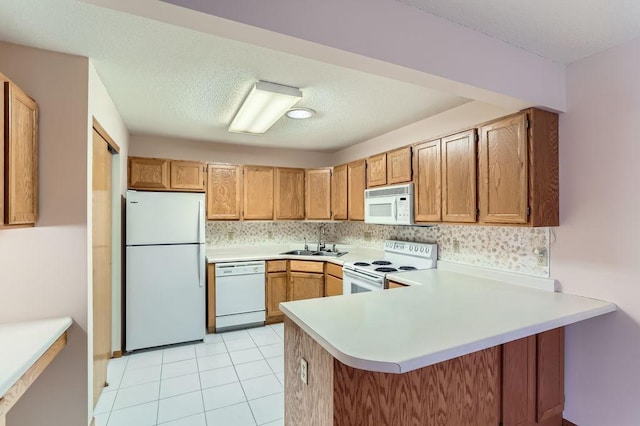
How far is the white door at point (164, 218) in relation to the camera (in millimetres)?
3191

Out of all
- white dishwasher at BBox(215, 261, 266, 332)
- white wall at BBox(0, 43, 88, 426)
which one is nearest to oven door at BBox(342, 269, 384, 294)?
white dishwasher at BBox(215, 261, 266, 332)

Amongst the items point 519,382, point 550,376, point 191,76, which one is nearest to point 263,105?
point 191,76

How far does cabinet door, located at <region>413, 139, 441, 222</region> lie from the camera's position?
2641mm

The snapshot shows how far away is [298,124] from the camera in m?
3.24

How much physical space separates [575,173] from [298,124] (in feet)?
7.71

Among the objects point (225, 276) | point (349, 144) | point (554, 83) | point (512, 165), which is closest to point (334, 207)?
point (349, 144)

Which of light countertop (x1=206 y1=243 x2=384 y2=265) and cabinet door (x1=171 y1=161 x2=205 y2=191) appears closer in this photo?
cabinet door (x1=171 y1=161 x2=205 y2=191)

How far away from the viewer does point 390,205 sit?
312 centimetres

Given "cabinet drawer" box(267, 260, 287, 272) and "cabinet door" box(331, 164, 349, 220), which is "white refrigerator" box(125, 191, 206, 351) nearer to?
"cabinet drawer" box(267, 260, 287, 272)

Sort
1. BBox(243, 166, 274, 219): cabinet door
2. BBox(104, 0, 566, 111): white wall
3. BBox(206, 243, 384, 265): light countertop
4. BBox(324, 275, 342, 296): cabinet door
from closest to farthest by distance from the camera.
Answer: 1. BBox(104, 0, 566, 111): white wall
2. BBox(324, 275, 342, 296): cabinet door
3. BBox(206, 243, 384, 265): light countertop
4. BBox(243, 166, 274, 219): cabinet door

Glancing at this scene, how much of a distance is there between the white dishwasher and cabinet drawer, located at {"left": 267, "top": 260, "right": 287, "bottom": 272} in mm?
96

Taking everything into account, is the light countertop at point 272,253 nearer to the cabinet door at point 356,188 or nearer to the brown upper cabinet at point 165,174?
the cabinet door at point 356,188

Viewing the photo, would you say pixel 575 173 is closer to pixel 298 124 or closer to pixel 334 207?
pixel 298 124

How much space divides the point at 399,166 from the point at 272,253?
221 cm
